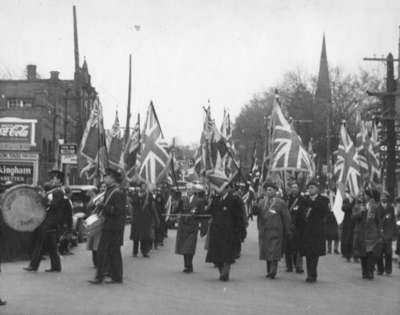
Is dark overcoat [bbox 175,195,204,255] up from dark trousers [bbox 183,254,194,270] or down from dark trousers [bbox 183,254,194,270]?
up

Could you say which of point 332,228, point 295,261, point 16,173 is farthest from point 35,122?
point 295,261

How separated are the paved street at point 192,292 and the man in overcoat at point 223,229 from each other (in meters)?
0.33

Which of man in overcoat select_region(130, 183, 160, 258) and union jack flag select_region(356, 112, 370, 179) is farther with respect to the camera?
union jack flag select_region(356, 112, 370, 179)

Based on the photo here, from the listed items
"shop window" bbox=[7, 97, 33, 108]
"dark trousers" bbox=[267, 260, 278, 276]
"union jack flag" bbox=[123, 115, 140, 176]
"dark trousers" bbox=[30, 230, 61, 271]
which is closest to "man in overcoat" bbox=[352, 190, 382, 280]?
"dark trousers" bbox=[267, 260, 278, 276]

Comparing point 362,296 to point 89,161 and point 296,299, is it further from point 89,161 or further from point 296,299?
point 89,161

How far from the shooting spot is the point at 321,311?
1042 centimetres

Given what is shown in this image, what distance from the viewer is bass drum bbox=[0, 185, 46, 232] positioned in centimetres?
1375

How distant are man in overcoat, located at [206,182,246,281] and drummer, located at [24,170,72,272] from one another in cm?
255

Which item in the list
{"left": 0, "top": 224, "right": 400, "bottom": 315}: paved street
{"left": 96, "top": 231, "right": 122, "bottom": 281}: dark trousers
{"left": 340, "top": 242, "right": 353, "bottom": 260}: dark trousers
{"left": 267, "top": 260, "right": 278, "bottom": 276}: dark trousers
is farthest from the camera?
{"left": 340, "top": 242, "right": 353, "bottom": 260}: dark trousers

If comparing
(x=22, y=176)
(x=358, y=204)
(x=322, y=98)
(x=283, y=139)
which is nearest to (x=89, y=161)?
(x=22, y=176)

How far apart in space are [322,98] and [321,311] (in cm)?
6361

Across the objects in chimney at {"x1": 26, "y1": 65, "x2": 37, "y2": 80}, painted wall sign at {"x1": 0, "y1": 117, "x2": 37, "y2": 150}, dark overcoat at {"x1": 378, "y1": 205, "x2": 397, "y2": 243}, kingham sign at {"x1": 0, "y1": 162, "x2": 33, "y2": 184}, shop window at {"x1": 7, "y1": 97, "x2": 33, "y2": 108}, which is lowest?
dark overcoat at {"x1": 378, "y1": 205, "x2": 397, "y2": 243}

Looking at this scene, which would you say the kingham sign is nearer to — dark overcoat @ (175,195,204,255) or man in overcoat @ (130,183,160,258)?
man in overcoat @ (130,183,160,258)

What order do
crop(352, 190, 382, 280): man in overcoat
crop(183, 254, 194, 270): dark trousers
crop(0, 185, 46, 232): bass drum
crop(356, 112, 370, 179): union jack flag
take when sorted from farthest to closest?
crop(356, 112, 370, 179): union jack flag, crop(183, 254, 194, 270): dark trousers, crop(352, 190, 382, 280): man in overcoat, crop(0, 185, 46, 232): bass drum
